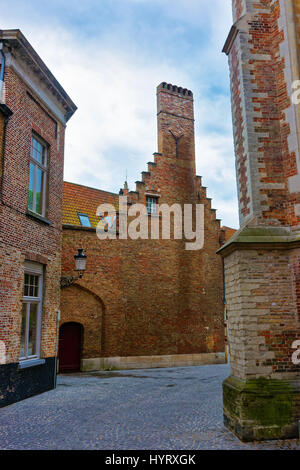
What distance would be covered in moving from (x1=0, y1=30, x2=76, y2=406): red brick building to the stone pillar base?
5472 mm

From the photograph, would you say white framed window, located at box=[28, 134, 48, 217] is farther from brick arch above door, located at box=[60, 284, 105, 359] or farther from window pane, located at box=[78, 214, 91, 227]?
window pane, located at box=[78, 214, 91, 227]

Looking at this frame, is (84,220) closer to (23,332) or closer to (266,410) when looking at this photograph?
(23,332)

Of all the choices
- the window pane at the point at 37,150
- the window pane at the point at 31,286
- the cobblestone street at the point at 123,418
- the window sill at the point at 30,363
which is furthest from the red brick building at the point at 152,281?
the window sill at the point at 30,363

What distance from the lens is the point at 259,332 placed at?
661 cm

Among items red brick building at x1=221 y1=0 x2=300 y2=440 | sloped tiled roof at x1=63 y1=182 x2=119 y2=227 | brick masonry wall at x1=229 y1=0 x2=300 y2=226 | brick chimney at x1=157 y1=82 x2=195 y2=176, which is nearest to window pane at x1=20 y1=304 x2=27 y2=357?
red brick building at x1=221 y1=0 x2=300 y2=440

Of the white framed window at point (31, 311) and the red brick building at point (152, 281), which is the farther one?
the red brick building at point (152, 281)

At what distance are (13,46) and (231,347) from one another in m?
9.11

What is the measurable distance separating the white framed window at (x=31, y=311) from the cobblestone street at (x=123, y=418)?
1.26m

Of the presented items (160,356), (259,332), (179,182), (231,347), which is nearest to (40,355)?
(231,347)

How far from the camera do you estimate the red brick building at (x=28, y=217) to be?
9.25 m

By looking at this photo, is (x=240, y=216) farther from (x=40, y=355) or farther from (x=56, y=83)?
(x=56, y=83)

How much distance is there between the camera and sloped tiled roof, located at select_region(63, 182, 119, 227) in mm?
17922

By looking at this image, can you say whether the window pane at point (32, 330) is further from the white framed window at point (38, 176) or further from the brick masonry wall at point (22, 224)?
the white framed window at point (38, 176)

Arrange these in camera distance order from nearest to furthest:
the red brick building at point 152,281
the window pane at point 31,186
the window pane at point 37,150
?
the window pane at point 31,186, the window pane at point 37,150, the red brick building at point 152,281
